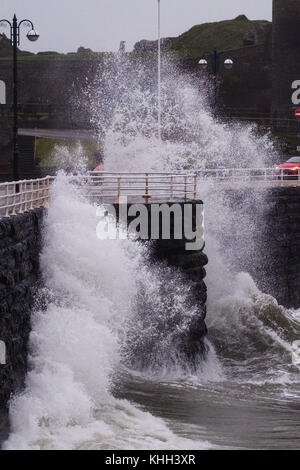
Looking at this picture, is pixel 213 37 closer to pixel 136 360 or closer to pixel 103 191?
pixel 103 191

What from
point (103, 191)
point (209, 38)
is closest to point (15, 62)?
point (103, 191)

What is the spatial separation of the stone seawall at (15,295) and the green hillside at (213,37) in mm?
54639

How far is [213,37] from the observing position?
79.8m

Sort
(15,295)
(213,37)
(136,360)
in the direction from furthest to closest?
(213,37), (136,360), (15,295)

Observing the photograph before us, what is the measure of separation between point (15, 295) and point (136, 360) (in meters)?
4.73

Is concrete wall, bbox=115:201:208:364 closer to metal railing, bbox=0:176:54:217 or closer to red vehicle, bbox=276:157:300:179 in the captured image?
metal railing, bbox=0:176:54:217

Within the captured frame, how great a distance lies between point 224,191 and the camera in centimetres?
3072

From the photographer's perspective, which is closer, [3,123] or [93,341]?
[93,341]

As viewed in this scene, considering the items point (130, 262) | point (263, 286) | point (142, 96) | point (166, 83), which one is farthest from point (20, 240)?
point (166, 83)

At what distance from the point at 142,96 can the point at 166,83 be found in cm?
759

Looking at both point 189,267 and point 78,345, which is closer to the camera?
point 78,345

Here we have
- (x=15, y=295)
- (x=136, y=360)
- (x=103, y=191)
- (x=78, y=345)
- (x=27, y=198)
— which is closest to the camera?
(x=15, y=295)

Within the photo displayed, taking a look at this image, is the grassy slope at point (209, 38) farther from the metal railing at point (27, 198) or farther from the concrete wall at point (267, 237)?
the metal railing at point (27, 198)
